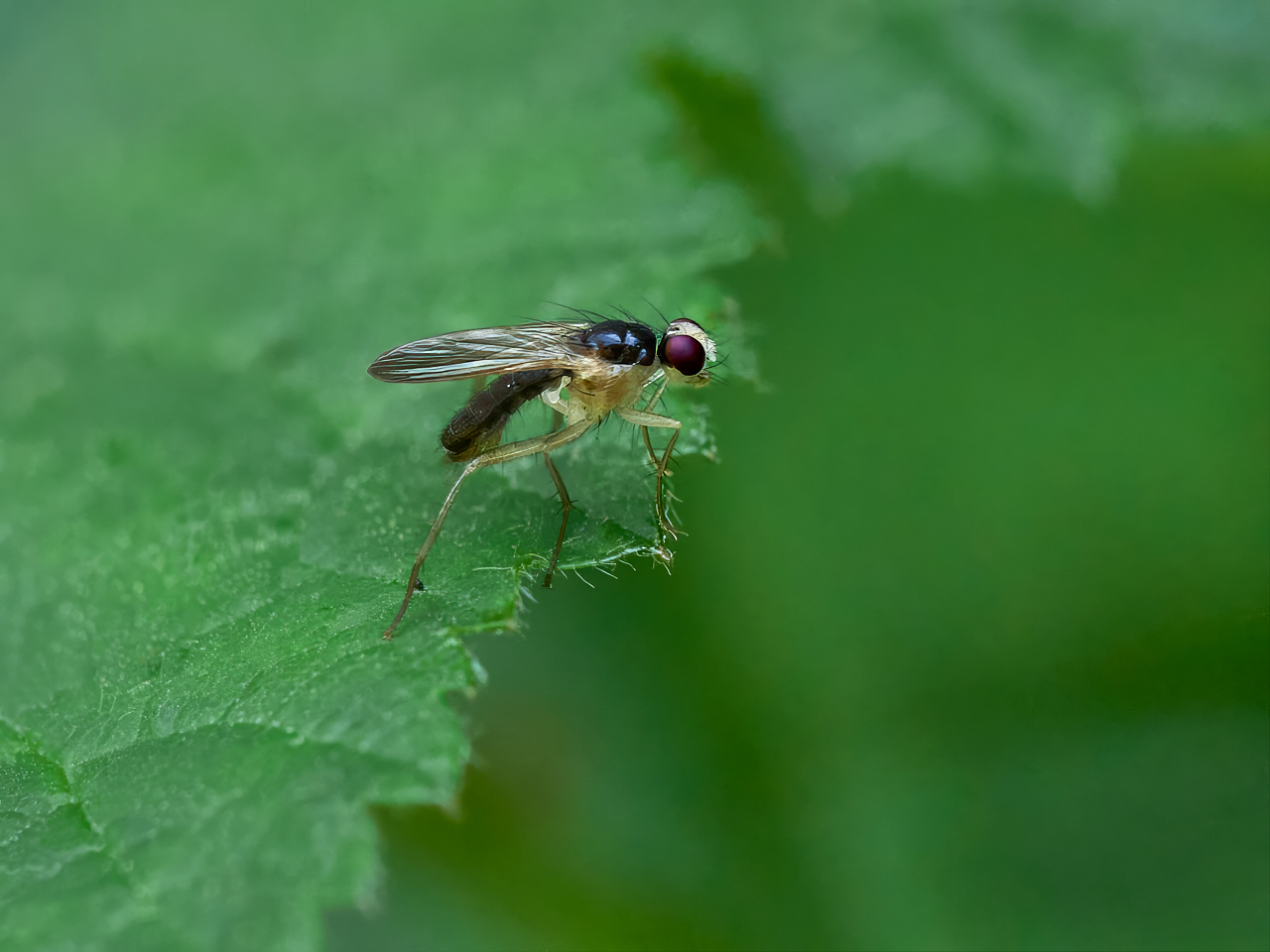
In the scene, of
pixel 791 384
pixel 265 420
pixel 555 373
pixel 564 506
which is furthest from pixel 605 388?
pixel 265 420

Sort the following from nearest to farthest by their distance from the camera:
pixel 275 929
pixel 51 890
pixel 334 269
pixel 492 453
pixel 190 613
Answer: pixel 275 929 → pixel 51 890 → pixel 190 613 → pixel 492 453 → pixel 334 269

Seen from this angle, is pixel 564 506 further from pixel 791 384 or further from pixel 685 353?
pixel 791 384

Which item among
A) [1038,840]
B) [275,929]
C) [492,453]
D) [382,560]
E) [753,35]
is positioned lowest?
[275,929]

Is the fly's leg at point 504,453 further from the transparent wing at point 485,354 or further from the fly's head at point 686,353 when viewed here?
the fly's head at point 686,353

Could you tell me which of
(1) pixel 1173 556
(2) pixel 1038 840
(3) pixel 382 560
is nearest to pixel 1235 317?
(1) pixel 1173 556

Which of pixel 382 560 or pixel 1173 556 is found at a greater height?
pixel 1173 556

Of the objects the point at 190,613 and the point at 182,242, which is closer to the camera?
the point at 190,613

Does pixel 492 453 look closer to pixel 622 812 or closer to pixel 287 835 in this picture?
pixel 622 812

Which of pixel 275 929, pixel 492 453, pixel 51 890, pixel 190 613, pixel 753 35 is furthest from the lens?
pixel 753 35
